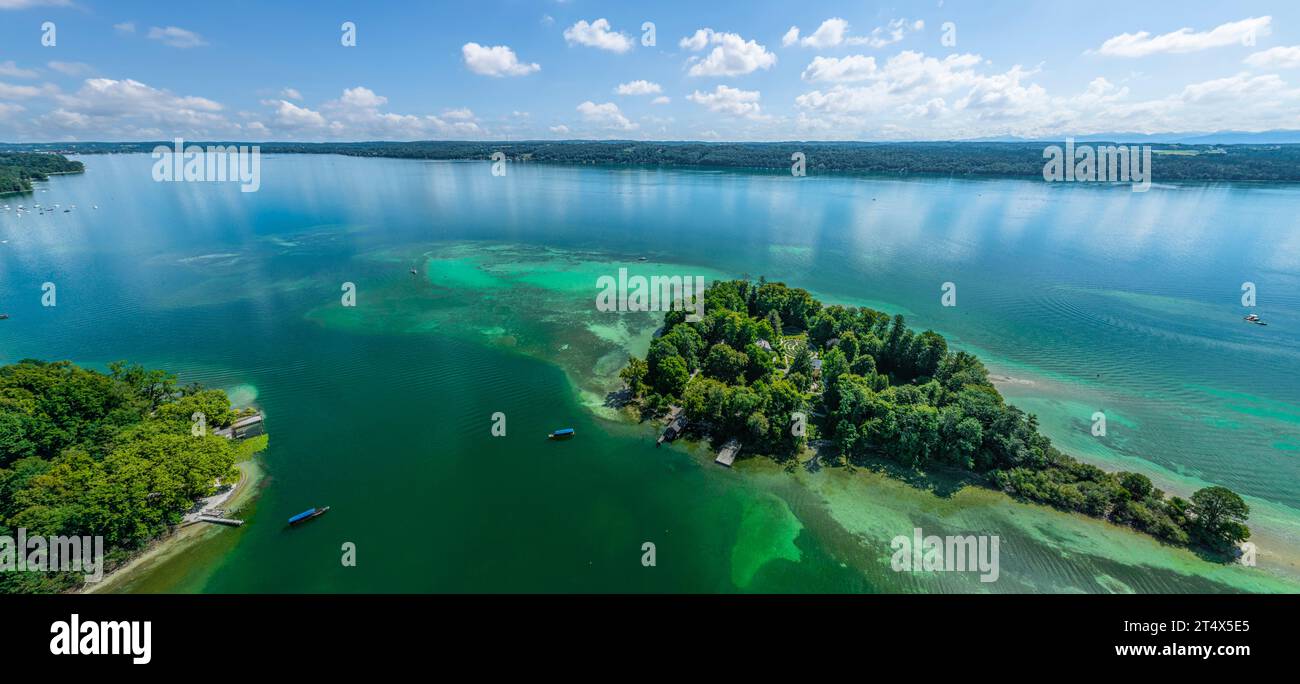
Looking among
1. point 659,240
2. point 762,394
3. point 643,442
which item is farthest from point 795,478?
point 659,240

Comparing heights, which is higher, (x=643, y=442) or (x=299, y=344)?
(x=299, y=344)

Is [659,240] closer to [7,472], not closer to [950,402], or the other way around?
[950,402]

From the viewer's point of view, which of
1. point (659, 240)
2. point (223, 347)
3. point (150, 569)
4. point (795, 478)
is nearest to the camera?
point (150, 569)

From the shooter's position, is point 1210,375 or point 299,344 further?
point 299,344
